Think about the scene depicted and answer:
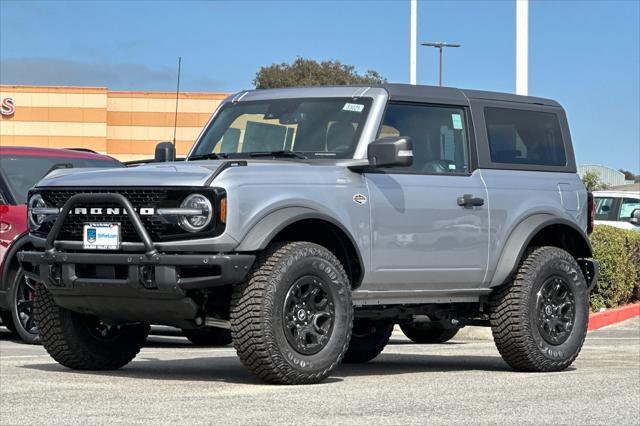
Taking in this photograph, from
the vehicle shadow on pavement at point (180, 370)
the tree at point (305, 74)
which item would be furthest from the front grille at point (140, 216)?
the tree at point (305, 74)

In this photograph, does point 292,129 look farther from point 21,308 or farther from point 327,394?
point 21,308

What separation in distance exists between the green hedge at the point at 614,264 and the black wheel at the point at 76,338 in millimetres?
10379

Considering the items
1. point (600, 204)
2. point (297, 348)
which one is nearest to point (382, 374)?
point (297, 348)

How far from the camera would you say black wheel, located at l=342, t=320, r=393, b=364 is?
11109 mm

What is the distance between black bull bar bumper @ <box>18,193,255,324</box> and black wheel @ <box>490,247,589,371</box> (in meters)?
2.58

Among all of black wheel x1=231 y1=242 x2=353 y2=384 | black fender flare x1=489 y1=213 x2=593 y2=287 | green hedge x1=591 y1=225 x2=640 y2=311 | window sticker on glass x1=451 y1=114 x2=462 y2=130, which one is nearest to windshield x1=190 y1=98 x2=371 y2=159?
window sticker on glass x1=451 y1=114 x2=462 y2=130

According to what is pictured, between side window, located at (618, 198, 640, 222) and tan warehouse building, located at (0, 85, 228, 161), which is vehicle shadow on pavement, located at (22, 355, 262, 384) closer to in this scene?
side window, located at (618, 198, 640, 222)

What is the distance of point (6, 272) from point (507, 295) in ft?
18.0

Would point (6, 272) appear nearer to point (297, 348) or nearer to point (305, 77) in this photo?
point (297, 348)

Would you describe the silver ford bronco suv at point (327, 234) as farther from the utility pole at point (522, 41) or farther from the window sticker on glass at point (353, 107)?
the utility pole at point (522, 41)

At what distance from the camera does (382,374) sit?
391 inches

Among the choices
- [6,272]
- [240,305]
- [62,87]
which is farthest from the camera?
[62,87]

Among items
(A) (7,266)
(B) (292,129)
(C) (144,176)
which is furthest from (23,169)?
(C) (144,176)

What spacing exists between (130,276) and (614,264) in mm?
12274
